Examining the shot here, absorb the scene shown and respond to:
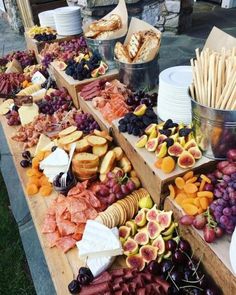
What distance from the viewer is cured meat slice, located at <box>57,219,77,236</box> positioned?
61.6 inches

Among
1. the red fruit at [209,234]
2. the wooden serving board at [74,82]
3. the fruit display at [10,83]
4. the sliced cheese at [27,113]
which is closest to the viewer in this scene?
the red fruit at [209,234]

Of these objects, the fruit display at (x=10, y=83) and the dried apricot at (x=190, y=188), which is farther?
the fruit display at (x=10, y=83)

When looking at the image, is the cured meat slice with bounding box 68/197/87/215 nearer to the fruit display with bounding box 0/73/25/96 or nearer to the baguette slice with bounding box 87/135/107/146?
the baguette slice with bounding box 87/135/107/146

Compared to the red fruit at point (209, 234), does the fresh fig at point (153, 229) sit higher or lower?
lower

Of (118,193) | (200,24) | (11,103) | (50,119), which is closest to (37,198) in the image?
(118,193)

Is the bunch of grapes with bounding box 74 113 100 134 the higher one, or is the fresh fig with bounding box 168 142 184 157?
the fresh fig with bounding box 168 142 184 157

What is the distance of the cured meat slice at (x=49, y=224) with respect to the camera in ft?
5.33

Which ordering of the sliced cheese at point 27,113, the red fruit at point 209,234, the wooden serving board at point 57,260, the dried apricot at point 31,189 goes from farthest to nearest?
1. the sliced cheese at point 27,113
2. the dried apricot at point 31,189
3. the wooden serving board at point 57,260
4. the red fruit at point 209,234

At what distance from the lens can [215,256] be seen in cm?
121

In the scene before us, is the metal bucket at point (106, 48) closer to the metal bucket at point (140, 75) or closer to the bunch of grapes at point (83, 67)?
the bunch of grapes at point (83, 67)

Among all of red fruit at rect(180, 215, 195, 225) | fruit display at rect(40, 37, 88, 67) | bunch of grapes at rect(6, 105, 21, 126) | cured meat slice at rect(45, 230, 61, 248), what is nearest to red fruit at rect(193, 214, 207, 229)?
red fruit at rect(180, 215, 195, 225)

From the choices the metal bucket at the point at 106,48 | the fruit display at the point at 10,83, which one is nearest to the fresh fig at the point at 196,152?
the metal bucket at the point at 106,48

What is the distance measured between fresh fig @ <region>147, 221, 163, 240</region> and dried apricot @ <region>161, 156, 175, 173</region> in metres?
0.26

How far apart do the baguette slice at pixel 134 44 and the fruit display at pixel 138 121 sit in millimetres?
529
